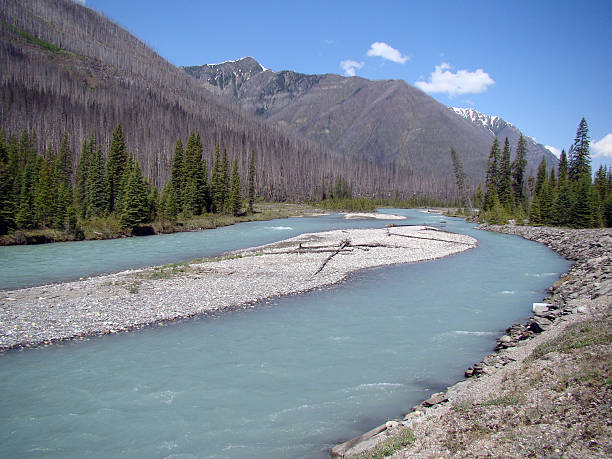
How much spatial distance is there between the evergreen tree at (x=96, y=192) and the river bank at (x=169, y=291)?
Answer: 3531 cm

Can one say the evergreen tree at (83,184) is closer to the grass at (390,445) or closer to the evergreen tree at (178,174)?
the evergreen tree at (178,174)

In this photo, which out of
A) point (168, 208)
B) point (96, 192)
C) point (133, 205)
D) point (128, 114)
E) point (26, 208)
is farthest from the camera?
point (128, 114)

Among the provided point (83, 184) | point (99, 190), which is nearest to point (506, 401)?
point (99, 190)

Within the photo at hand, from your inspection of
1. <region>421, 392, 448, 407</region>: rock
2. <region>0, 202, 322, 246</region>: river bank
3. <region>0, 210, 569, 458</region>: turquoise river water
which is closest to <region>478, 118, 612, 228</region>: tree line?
<region>0, 210, 569, 458</region>: turquoise river water

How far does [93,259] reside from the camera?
96.7 feet

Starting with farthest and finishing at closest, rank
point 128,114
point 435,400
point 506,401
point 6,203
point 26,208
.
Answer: point 128,114
point 26,208
point 6,203
point 435,400
point 506,401

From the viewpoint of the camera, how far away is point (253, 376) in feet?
36.7

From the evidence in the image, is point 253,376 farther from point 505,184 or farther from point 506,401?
point 505,184

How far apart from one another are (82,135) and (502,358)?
394 feet

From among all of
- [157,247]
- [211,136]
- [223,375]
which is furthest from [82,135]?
[223,375]

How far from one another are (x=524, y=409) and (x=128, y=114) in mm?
146204

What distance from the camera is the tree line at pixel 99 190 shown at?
4103 cm

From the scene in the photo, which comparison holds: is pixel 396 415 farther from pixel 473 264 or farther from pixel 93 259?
pixel 93 259

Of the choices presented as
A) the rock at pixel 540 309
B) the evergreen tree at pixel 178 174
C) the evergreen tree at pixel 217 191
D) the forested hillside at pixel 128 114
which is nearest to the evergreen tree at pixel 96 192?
the evergreen tree at pixel 178 174
